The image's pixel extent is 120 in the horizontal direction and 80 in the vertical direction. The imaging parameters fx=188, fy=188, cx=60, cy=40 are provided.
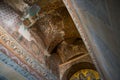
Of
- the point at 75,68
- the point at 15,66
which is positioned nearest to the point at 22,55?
the point at 15,66

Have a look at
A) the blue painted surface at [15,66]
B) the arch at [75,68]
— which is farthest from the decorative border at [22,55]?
the arch at [75,68]

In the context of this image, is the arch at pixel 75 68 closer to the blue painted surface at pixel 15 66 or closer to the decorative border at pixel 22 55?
the decorative border at pixel 22 55

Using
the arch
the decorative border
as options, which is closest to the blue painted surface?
the decorative border

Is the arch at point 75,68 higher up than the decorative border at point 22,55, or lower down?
lower down

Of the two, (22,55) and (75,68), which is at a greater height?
(22,55)

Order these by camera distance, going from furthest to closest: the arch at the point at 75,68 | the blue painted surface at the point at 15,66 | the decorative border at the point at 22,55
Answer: the arch at the point at 75,68 < the decorative border at the point at 22,55 < the blue painted surface at the point at 15,66

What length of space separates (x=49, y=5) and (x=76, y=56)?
2192mm

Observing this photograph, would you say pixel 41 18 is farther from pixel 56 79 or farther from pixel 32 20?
pixel 56 79

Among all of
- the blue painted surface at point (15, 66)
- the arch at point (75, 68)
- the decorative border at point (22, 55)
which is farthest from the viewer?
the arch at point (75, 68)

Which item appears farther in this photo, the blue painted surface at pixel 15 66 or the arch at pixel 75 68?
the arch at pixel 75 68

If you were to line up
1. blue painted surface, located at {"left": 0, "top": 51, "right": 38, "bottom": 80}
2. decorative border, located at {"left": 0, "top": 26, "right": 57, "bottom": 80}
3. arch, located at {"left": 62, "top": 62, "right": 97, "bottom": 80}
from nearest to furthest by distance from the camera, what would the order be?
blue painted surface, located at {"left": 0, "top": 51, "right": 38, "bottom": 80} < decorative border, located at {"left": 0, "top": 26, "right": 57, "bottom": 80} < arch, located at {"left": 62, "top": 62, "right": 97, "bottom": 80}

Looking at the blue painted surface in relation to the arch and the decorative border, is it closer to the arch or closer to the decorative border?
the decorative border

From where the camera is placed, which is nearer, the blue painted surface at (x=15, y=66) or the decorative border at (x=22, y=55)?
the blue painted surface at (x=15, y=66)

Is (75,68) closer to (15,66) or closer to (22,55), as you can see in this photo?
(22,55)
